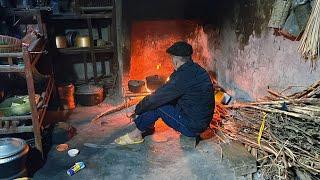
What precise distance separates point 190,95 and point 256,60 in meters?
1.47

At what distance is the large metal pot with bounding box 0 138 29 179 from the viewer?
404cm

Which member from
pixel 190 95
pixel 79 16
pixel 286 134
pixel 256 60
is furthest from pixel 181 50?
pixel 79 16


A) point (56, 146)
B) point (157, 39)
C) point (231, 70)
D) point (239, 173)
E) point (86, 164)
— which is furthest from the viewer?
point (157, 39)

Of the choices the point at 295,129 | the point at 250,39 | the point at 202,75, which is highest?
the point at 250,39

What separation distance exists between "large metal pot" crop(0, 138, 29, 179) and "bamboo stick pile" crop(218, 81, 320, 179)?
121 inches

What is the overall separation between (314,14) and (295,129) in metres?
1.41

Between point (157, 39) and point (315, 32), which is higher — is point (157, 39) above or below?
below

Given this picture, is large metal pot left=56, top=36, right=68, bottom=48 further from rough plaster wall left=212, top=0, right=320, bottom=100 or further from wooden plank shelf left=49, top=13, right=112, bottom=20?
rough plaster wall left=212, top=0, right=320, bottom=100

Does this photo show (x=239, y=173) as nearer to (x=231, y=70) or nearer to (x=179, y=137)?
(x=179, y=137)

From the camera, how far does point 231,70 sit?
21.2 feet

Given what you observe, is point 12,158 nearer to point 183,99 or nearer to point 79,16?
point 183,99

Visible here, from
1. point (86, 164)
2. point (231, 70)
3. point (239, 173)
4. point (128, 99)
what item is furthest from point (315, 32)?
point (128, 99)

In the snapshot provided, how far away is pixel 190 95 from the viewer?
4820 mm

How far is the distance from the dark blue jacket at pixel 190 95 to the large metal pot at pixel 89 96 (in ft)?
7.81
